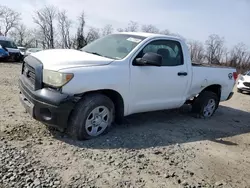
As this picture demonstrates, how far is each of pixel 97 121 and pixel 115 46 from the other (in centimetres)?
151

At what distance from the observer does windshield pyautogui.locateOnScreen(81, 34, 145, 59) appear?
4.88 m

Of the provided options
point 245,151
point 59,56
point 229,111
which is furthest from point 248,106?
point 59,56

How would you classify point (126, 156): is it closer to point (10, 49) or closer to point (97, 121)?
point (97, 121)

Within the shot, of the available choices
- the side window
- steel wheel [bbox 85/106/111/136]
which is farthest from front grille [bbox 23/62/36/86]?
the side window

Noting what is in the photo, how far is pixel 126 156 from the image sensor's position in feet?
13.0

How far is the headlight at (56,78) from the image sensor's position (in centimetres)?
393

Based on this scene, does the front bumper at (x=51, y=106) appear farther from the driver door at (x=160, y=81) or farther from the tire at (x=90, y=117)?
the driver door at (x=160, y=81)

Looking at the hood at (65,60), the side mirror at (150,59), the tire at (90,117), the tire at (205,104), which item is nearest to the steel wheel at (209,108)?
the tire at (205,104)

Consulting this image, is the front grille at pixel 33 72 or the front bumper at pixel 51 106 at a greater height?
the front grille at pixel 33 72

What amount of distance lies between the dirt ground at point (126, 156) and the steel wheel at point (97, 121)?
0.15 metres

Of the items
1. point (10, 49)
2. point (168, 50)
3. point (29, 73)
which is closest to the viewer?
point (29, 73)

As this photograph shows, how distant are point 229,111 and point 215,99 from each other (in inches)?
69.2

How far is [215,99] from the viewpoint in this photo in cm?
685

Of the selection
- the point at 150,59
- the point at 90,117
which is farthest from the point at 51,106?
the point at 150,59
